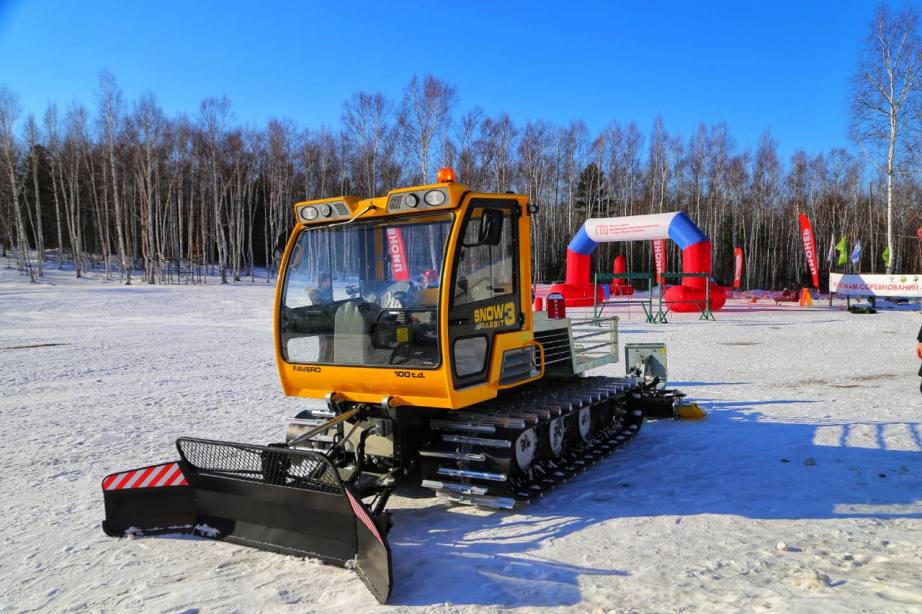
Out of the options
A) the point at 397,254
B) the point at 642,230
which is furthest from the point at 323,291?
the point at 642,230

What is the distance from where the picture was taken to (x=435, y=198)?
15.7 ft

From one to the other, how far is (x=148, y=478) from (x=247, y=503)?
2.74 feet

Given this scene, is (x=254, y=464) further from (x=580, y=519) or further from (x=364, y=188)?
(x=364, y=188)

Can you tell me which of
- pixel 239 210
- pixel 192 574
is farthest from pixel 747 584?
pixel 239 210

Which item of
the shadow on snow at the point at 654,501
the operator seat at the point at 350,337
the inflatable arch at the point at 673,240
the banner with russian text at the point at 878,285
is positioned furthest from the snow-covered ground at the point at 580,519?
the banner with russian text at the point at 878,285

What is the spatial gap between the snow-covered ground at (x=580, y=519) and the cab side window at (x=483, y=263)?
1.73 metres

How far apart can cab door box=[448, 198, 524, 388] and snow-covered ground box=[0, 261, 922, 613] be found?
1.24 metres

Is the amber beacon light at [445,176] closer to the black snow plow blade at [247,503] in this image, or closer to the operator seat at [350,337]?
the operator seat at [350,337]

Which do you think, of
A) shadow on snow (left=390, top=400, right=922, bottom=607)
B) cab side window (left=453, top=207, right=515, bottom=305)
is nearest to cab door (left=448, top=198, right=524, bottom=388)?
cab side window (left=453, top=207, right=515, bottom=305)

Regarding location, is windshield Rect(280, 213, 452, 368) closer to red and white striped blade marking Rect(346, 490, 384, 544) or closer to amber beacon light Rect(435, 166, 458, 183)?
amber beacon light Rect(435, 166, 458, 183)

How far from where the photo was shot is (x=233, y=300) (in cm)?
2739

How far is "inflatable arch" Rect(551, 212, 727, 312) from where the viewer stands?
2292 cm

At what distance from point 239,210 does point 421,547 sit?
37730 mm

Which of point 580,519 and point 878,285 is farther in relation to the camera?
point 878,285
